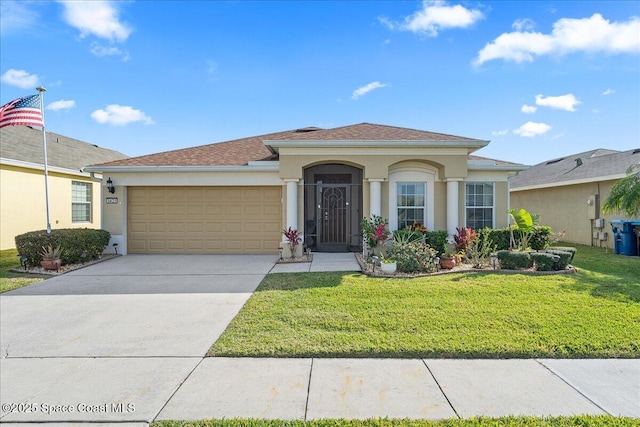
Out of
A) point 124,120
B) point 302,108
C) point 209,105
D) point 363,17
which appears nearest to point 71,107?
point 124,120

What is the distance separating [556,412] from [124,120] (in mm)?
21980

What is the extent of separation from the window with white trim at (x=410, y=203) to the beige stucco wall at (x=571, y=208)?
8920 millimetres

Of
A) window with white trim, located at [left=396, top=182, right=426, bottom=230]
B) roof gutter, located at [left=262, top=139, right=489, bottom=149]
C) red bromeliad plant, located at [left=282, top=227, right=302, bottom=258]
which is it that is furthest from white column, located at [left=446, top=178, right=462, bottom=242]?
red bromeliad plant, located at [left=282, top=227, right=302, bottom=258]

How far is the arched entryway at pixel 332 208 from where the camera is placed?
473 inches

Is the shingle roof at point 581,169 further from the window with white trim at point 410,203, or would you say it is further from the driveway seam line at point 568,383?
the driveway seam line at point 568,383

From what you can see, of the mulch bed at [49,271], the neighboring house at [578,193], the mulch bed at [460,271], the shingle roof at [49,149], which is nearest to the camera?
the mulch bed at [460,271]

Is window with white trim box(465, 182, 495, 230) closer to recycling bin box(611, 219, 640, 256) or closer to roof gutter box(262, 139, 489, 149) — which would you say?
roof gutter box(262, 139, 489, 149)

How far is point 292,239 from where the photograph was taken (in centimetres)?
1032

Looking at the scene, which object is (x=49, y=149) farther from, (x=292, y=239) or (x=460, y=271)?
(x=460, y=271)

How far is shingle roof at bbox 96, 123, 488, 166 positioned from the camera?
10.8 m

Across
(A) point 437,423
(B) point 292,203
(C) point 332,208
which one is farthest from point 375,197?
(A) point 437,423

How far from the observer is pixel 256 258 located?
11.0 metres

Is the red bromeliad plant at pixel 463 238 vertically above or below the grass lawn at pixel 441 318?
above

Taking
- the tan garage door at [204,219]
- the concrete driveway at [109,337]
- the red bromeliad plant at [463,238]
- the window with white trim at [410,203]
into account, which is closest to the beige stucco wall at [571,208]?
the red bromeliad plant at [463,238]
